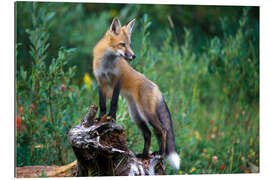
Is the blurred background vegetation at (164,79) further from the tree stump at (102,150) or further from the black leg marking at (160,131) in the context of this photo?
the tree stump at (102,150)

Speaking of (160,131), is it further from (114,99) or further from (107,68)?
(107,68)

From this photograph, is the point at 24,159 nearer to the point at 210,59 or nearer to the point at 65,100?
the point at 65,100

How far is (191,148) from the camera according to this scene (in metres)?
6.33

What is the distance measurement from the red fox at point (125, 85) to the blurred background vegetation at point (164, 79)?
561 mm

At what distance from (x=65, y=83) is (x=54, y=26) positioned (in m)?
1.66

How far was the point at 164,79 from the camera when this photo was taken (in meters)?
6.43

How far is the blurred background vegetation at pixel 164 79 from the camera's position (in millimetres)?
4984

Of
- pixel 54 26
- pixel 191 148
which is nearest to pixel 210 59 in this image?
pixel 191 148

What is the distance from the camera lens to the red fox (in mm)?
4410

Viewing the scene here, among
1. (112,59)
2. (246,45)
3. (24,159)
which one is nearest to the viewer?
(112,59)

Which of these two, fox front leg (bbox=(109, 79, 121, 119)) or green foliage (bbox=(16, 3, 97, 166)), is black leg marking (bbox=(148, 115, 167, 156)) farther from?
green foliage (bbox=(16, 3, 97, 166))

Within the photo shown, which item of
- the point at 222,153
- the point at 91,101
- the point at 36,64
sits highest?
A: the point at 36,64

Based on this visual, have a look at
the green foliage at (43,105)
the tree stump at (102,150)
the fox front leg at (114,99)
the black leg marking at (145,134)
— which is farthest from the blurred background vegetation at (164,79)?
the tree stump at (102,150)

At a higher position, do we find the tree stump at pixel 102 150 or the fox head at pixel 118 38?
the fox head at pixel 118 38
